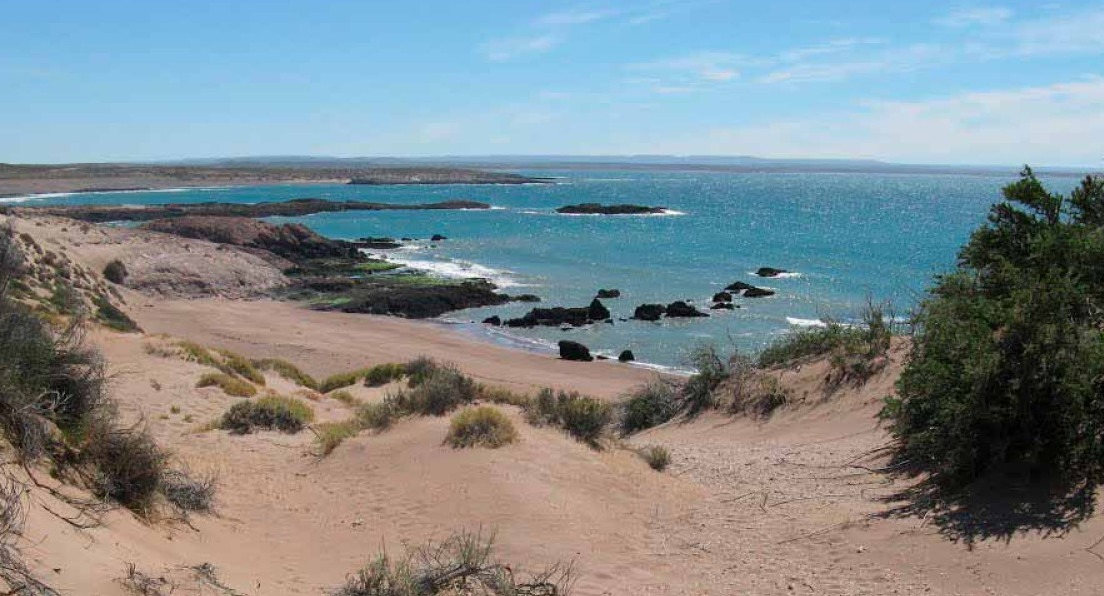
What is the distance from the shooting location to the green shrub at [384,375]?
2102cm

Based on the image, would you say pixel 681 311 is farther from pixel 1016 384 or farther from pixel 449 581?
pixel 449 581

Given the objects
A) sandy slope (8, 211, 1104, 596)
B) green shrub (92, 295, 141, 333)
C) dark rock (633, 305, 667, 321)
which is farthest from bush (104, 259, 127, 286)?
sandy slope (8, 211, 1104, 596)

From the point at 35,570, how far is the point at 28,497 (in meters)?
0.99

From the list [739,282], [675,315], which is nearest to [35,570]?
[675,315]

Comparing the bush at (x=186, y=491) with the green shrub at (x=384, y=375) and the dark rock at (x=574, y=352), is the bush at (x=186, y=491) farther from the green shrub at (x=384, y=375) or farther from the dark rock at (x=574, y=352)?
the dark rock at (x=574, y=352)

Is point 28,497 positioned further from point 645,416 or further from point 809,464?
point 645,416

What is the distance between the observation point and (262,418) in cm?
1409

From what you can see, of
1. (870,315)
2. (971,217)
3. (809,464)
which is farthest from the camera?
(971,217)

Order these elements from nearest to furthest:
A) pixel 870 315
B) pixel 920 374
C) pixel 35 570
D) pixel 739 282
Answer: pixel 35 570 < pixel 920 374 < pixel 870 315 < pixel 739 282

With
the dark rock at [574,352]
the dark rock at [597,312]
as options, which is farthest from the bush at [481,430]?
the dark rock at [597,312]

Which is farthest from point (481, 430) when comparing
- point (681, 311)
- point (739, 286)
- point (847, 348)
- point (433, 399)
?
point (739, 286)

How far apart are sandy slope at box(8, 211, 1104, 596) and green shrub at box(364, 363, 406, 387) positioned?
4505 mm

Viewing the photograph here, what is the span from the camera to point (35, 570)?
5.30 m

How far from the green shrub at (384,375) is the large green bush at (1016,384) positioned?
13.0 m
